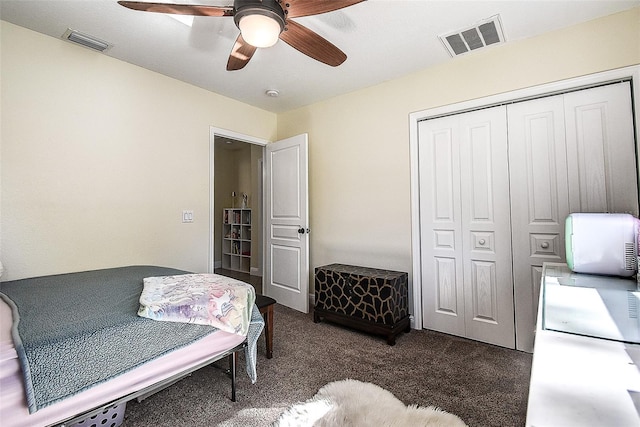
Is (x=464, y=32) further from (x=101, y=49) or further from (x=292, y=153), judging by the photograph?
(x=101, y=49)

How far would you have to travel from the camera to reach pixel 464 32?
2279mm

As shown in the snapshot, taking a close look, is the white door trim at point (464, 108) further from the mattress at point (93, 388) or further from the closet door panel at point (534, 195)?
the mattress at point (93, 388)

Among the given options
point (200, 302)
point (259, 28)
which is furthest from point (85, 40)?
point (200, 302)

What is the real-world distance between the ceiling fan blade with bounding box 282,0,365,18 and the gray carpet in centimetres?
217

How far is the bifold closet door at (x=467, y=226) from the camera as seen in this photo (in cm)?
250

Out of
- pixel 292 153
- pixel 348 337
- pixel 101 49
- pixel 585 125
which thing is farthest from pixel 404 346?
pixel 101 49

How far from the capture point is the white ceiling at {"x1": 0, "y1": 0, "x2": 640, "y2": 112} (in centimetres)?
201

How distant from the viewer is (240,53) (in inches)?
82.1

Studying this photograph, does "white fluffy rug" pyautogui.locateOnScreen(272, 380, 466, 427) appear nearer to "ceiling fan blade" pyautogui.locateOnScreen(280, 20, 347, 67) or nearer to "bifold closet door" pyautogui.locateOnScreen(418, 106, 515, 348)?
"bifold closet door" pyautogui.locateOnScreen(418, 106, 515, 348)

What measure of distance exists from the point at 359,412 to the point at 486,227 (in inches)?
73.4

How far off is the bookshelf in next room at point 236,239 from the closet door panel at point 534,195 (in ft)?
14.8

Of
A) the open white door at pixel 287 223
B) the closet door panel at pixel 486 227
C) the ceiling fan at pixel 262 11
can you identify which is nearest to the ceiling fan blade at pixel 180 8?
the ceiling fan at pixel 262 11

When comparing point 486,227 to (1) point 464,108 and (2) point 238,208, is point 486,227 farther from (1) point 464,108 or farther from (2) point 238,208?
(2) point 238,208

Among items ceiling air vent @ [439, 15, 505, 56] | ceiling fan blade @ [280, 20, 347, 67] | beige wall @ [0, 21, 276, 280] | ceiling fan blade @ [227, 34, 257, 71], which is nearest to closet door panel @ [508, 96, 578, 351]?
ceiling air vent @ [439, 15, 505, 56]
